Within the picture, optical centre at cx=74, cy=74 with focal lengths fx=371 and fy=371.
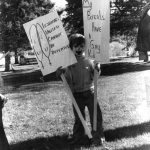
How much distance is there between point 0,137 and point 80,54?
4.85 ft

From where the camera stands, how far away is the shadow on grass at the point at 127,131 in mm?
5328

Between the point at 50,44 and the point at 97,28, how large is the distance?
64cm

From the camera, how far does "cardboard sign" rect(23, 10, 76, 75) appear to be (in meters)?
4.68

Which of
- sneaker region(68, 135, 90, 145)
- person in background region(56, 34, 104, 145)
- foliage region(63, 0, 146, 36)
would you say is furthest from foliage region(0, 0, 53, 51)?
person in background region(56, 34, 104, 145)

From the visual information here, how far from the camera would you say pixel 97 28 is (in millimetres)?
4754

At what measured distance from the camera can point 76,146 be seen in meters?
5.04

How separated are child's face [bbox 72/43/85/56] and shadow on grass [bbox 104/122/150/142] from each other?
132 cm

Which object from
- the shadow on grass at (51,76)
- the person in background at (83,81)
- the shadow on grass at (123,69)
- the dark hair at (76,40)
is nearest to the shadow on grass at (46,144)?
the person in background at (83,81)

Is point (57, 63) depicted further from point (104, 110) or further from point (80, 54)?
point (104, 110)

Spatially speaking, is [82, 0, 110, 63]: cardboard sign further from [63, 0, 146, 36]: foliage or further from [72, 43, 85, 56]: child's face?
[63, 0, 146, 36]: foliage

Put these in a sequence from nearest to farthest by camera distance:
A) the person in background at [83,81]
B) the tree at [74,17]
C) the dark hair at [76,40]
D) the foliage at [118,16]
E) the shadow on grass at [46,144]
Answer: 1. the dark hair at [76,40]
2. the person in background at [83,81]
3. the shadow on grass at [46,144]
4. the tree at [74,17]
5. the foliage at [118,16]

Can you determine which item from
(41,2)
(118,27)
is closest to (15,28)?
(41,2)

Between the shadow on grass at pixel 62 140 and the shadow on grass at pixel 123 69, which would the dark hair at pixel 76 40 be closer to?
the shadow on grass at pixel 62 140

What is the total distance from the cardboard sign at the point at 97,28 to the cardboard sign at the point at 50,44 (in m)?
0.29
